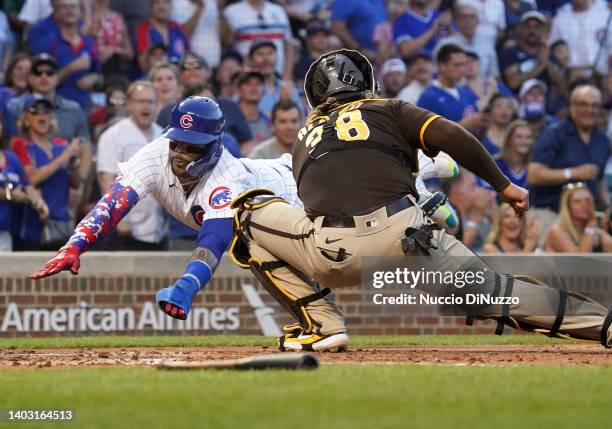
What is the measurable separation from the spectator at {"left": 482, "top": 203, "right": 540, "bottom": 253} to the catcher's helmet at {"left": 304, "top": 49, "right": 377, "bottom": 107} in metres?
5.54

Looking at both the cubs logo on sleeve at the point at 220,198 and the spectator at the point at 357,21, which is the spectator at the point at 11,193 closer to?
the cubs logo on sleeve at the point at 220,198

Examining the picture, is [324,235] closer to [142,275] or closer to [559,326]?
[559,326]

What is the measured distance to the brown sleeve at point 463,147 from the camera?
284 inches

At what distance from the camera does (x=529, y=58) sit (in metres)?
15.9

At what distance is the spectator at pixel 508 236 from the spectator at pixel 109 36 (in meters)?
4.55

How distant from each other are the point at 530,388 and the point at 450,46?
31.0 feet

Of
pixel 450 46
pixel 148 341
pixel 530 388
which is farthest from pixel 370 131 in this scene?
pixel 450 46

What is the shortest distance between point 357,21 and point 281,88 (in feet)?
4.86

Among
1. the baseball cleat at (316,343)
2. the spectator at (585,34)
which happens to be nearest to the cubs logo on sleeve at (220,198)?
the baseball cleat at (316,343)

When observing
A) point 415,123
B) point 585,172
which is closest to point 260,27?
point 585,172

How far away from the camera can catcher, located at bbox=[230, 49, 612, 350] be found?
7.24 meters

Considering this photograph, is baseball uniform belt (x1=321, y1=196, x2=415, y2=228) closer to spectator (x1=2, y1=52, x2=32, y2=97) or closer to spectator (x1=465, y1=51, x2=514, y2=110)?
spectator (x1=2, y1=52, x2=32, y2=97)

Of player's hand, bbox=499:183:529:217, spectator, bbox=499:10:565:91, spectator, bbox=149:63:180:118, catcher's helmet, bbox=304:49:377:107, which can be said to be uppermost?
→ spectator, bbox=499:10:565:91

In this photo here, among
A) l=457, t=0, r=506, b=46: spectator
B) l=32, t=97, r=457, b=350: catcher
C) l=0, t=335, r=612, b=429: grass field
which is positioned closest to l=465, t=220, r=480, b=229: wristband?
l=457, t=0, r=506, b=46: spectator
